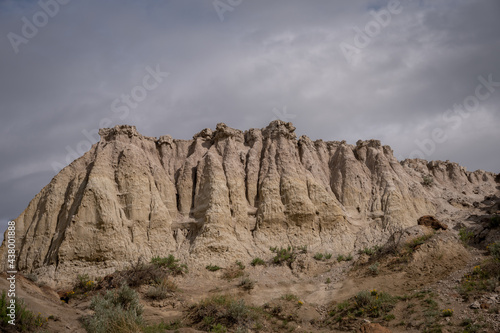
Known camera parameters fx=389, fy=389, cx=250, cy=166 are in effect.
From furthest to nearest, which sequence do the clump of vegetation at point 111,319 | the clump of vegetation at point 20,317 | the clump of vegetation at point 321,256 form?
1. the clump of vegetation at point 321,256
2. the clump of vegetation at point 111,319
3. the clump of vegetation at point 20,317

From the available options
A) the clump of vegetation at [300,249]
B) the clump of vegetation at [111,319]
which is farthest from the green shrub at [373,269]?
the clump of vegetation at [111,319]

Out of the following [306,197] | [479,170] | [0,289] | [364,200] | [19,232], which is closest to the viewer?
[0,289]

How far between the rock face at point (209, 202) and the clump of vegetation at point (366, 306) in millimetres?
7272

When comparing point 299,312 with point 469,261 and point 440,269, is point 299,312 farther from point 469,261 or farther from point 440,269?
point 469,261

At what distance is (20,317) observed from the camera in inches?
442

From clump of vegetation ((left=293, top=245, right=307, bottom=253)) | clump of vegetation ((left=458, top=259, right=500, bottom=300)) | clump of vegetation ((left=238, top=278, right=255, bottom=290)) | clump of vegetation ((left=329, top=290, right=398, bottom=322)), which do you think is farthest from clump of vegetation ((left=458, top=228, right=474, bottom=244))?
clump of vegetation ((left=238, top=278, right=255, bottom=290))

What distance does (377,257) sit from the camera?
72.9ft

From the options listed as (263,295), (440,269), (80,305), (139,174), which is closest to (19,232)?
(139,174)

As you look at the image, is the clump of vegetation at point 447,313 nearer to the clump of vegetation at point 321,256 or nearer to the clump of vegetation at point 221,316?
the clump of vegetation at point 221,316

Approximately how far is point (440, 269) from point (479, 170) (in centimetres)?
3705

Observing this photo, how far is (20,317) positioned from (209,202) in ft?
48.7

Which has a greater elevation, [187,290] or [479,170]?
[479,170]

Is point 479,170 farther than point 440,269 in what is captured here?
Yes

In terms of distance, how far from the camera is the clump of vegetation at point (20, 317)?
1084 centimetres
